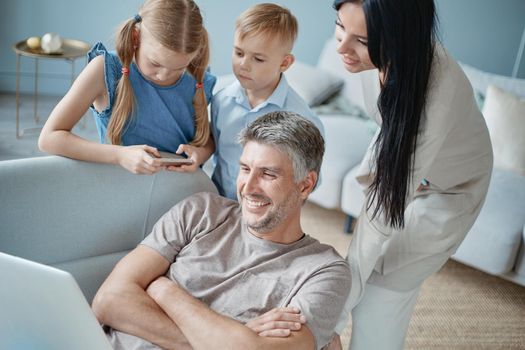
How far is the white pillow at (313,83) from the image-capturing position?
150 inches

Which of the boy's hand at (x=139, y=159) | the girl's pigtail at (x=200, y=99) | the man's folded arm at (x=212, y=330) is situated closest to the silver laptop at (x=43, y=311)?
the man's folded arm at (x=212, y=330)

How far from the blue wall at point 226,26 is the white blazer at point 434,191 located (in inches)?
99.6

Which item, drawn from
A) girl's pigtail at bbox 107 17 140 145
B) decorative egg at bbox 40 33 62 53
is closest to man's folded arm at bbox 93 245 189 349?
girl's pigtail at bbox 107 17 140 145

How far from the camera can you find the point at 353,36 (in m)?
1.55

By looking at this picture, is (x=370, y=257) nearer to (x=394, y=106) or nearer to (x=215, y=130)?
(x=394, y=106)

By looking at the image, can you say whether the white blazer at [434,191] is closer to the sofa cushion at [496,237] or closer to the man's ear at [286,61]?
the man's ear at [286,61]

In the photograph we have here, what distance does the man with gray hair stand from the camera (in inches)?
64.5

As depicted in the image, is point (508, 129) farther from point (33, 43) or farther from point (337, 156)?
point (33, 43)

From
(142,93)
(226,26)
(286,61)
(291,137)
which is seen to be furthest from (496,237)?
(226,26)

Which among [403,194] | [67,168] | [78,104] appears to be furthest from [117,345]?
[403,194]

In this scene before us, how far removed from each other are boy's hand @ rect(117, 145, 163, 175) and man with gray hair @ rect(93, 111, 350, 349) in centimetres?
13

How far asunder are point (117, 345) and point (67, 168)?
499 millimetres

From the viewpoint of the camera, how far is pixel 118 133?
1964 millimetres

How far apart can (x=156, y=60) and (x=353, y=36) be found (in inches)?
22.1
